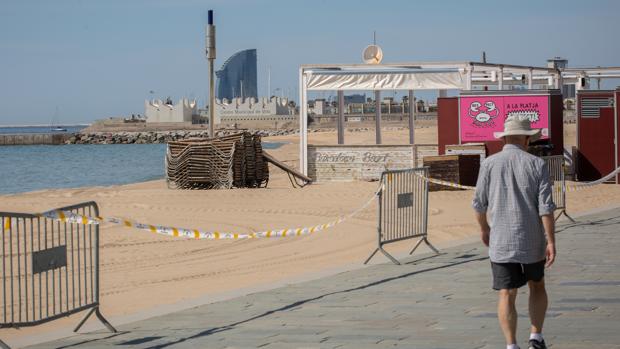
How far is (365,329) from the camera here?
344 inches

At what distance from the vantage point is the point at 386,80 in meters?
27.6

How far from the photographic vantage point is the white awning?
89.4ft

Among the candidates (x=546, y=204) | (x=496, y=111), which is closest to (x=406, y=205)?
(x=546, y=204)

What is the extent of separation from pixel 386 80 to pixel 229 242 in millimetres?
11906

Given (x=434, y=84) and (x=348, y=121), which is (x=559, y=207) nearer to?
(x=434, y=84)

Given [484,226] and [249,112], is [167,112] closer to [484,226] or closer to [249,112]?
[249,112]

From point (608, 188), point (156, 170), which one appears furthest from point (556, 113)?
point (156, 170)

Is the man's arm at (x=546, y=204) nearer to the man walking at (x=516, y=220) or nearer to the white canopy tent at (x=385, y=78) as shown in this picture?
the man walking at (x=516, y=220)

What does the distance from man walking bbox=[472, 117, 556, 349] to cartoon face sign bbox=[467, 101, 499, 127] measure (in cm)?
1922

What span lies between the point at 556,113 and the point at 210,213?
9.82 m

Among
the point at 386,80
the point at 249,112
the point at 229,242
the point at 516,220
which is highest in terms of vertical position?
the point at 249,112

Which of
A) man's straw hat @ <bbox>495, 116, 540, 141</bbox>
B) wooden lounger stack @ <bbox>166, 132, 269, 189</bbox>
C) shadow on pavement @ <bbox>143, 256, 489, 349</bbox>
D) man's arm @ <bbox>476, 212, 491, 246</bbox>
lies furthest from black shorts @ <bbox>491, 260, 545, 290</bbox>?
wooden lounger stack @ <bbox>166, 132, 269, 189</bbox>

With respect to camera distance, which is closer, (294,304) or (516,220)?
(516,220)

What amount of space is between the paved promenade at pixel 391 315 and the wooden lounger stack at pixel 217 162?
15189mm
